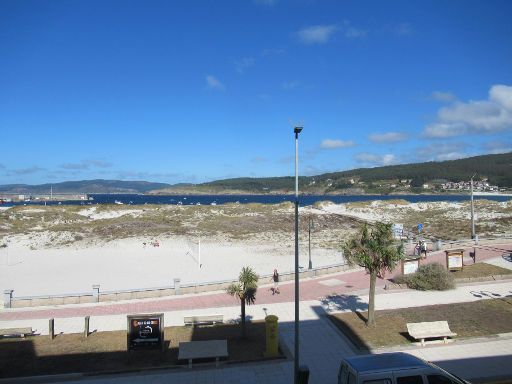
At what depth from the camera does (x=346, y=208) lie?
259ft

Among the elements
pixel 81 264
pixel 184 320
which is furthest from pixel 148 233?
pixel 184 320

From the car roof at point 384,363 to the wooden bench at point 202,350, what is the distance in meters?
4.76

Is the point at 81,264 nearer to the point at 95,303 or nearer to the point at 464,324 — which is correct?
the point at 95,303

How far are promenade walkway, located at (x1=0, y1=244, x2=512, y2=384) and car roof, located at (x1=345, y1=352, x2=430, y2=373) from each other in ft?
9.00

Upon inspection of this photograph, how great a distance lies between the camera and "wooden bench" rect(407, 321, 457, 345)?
14.2 m

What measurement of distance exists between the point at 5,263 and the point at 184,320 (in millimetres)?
22158

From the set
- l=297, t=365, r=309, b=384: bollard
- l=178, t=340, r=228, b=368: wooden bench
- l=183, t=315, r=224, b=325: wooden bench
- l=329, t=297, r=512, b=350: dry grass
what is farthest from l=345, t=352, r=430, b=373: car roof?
l=183, t=315, r=224, b=325: wooden bench

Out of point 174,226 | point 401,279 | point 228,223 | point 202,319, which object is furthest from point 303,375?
point 228,223

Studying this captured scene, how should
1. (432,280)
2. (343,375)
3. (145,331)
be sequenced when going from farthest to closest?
(432,280), (145,331), (343,375)

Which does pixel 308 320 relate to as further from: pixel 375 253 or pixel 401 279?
pixel 401 279

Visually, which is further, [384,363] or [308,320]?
[308,320]

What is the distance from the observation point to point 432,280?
A: 70.3 feet

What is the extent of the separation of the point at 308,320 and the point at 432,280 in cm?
801

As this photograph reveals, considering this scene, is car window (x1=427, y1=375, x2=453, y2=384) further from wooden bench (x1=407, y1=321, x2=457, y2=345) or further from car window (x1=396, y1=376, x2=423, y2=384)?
wooden bench (x1=407, y1=321, x2=457, y2=345)
